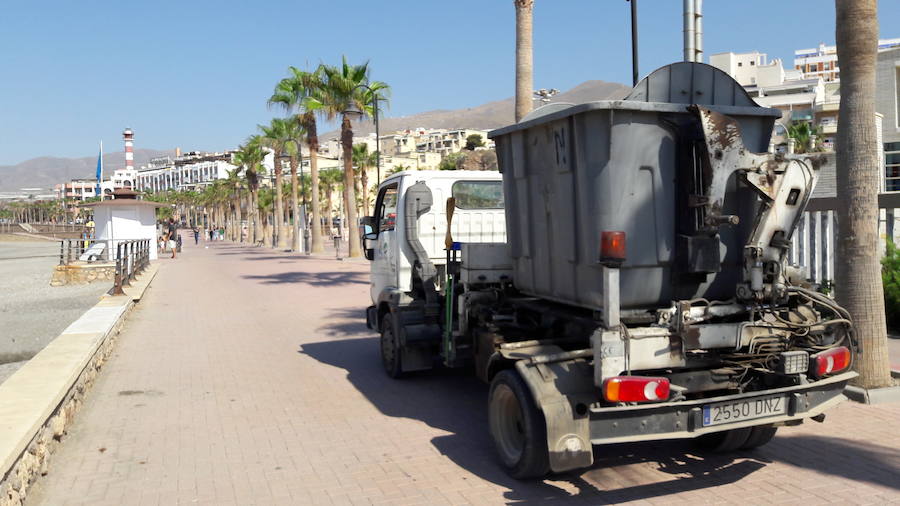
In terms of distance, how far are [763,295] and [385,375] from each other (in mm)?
4870

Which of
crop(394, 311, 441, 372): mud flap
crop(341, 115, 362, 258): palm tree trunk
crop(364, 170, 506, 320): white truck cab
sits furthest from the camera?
crop(341, 115, 362, 258): palm tree trunk

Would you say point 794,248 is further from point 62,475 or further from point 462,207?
point 62,475

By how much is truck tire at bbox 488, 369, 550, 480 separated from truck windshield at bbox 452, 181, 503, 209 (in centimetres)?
346

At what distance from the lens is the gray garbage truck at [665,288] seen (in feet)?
14.3

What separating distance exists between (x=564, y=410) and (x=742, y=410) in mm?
1133

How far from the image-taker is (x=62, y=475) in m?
5.16

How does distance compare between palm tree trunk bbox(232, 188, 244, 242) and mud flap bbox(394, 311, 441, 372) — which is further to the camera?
palm tree trunk bbox(232, 188, 244, 242)

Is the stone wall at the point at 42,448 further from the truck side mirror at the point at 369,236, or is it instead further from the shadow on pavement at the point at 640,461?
the truck side mirror at the point at 369,236

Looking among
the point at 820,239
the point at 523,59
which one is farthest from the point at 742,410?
the point at 523,59

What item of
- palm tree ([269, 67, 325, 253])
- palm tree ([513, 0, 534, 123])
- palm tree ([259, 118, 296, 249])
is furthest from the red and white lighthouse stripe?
palm tree ([513, 0, 534, 123])

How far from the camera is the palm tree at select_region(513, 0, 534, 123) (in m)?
12.9

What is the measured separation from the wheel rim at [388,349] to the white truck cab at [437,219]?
15.5 inches

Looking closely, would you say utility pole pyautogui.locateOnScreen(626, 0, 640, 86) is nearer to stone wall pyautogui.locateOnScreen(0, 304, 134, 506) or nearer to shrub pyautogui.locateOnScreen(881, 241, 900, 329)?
shrub pyautogui.locateOnScreen(881, 241, 900, 329)

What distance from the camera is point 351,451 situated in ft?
18.5
